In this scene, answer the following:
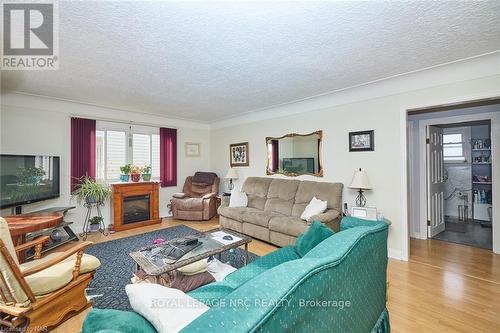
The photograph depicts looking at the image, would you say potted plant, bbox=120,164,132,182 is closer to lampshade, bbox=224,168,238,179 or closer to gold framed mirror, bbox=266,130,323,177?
lampshade, bbox=224,168,238,179

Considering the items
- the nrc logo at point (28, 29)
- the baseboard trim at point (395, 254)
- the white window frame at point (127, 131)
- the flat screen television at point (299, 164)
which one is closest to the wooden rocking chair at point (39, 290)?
the nrc logo at point (28, 29)

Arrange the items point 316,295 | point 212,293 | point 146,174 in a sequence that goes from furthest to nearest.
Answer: point 146,174
point 212,293
point 316,295

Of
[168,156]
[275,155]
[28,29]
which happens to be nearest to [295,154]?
[275,155]

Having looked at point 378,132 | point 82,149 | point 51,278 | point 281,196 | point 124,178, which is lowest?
point 51,278

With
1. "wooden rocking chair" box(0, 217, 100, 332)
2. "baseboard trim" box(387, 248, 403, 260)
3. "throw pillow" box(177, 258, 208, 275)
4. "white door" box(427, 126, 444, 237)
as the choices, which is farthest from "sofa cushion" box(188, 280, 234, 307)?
"white door" box(427, 126, 444, 237)

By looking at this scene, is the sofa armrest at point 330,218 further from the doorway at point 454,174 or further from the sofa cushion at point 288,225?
the doorway at point 454,174

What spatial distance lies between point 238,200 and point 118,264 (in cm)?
224

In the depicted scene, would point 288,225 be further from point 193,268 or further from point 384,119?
point 384,119

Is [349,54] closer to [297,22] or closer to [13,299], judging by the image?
[297,22]

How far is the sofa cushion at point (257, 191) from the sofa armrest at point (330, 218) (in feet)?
4.58

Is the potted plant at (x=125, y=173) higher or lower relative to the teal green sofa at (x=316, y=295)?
higher

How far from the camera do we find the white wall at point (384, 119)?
2.69 meters

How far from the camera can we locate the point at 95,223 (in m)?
4.32

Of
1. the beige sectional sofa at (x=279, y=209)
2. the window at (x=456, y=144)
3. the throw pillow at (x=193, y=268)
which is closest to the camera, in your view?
the throw pillow at (x=193, y=268)
